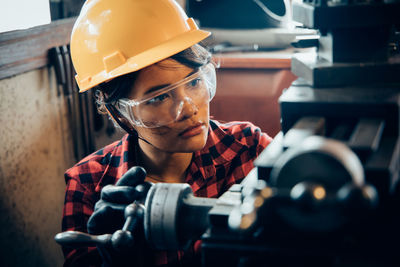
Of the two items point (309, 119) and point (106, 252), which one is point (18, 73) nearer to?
point (106, 252)

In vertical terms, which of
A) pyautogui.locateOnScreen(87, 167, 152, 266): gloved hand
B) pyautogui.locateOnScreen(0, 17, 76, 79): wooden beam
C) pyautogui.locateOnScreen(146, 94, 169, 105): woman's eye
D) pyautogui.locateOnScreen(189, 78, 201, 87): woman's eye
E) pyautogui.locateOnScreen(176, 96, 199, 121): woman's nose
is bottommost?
pyautogui.locateOnScreen(87, 167, 152, 266): gloved hand

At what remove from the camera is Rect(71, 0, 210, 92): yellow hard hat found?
1.41 m

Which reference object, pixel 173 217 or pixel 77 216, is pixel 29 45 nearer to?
pixel 77 216

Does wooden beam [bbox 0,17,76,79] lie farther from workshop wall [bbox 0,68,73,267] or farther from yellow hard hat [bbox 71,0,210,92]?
yellow hard hat [bbox 71,0,210,92]

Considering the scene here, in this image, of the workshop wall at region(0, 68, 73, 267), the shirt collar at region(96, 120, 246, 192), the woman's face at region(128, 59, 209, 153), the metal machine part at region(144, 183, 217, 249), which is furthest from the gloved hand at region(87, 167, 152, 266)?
the workshop wall at region(0, 68, 73, 267)

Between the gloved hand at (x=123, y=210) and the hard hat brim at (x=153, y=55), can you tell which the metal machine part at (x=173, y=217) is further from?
the hard hat brim at (x=153, y=55)

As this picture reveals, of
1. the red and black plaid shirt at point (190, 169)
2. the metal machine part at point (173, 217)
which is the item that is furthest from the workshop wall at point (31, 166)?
the metal machine part at point (173, 217)

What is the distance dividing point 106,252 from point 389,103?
23.3 inches

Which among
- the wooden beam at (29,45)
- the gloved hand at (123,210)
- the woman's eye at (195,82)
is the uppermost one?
the wooden beam at (29,45)

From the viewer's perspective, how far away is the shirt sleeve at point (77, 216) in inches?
54.6

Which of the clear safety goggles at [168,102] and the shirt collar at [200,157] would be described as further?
the shirt collar at [200,157]

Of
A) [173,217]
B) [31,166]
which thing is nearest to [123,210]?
[173,217]

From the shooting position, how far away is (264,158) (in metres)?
0.83

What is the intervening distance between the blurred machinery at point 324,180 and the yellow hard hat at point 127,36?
1.50ft
